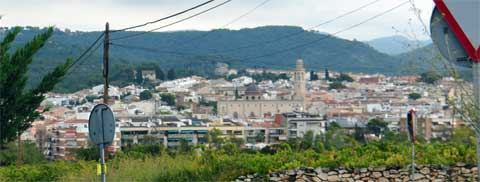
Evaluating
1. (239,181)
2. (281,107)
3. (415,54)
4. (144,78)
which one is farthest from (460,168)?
(281,107)

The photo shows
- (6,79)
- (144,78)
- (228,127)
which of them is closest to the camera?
(6,79)

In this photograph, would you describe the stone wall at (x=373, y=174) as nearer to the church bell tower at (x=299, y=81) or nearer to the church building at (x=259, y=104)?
the church building at (x=259, y=104)

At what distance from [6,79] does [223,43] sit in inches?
6768

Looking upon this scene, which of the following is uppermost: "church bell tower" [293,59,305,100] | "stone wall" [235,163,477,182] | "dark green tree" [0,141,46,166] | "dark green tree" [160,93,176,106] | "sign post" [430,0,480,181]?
"church bell tower" [293,59,305,100]

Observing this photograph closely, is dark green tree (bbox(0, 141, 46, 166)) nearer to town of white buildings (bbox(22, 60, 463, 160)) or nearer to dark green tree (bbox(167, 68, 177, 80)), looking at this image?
town of white buildings (bbox(22, 60, 463, 160))

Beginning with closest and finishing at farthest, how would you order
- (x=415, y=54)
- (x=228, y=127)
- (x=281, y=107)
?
(x=415, y=54) < (x=228, y=127) < (x=281, y=107)

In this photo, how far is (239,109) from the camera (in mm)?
163000

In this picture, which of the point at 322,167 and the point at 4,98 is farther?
the point at 4,98

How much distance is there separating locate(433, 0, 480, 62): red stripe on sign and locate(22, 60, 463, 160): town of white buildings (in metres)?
60.4

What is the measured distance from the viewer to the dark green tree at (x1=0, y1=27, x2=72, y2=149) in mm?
18484

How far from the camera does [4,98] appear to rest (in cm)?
1873

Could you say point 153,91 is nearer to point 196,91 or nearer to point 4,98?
point 196,91

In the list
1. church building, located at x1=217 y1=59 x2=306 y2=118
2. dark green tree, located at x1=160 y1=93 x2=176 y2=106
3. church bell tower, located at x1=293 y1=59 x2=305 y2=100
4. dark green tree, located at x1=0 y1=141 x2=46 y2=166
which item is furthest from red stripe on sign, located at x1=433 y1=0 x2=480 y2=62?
church bell tower, located at x1=293 y1=59 x2=305 y2=100

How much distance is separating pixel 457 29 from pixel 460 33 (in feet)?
0.08
